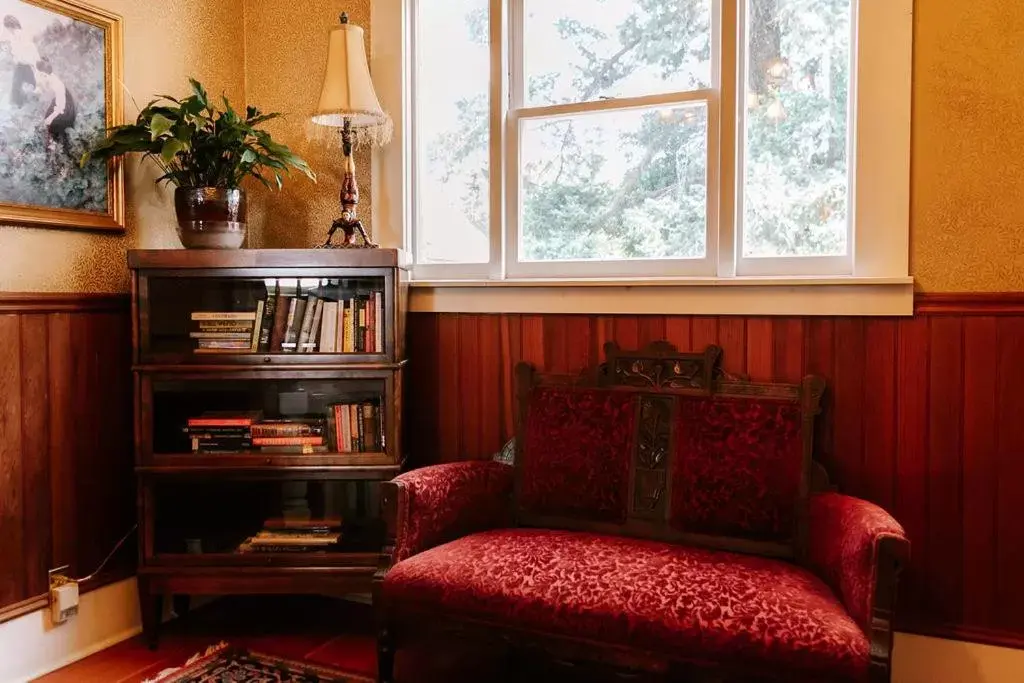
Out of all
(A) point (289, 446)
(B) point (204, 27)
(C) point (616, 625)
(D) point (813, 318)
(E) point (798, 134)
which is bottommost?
(C) point (616, 625)

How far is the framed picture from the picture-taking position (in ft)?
7.48

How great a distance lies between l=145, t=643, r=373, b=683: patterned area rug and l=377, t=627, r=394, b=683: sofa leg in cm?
22

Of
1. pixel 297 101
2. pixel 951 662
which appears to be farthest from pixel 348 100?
pixel 951 662

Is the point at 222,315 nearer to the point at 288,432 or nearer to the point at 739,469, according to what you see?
the point at 288,432

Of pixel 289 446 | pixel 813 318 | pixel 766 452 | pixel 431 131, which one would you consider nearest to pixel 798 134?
pixel 813 318

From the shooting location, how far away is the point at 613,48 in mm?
2635

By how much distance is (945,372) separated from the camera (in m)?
2.20

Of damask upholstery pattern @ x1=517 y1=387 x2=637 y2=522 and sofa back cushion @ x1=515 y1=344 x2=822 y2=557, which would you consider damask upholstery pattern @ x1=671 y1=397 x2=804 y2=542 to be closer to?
sofa back cushion @ x1=515 y1=344 x2=822 y2=557

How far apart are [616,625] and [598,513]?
57 cm

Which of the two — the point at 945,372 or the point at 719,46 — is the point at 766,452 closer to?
the point at 945,372

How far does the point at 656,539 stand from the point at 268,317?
144 cm

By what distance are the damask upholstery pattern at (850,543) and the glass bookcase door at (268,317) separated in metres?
1.40

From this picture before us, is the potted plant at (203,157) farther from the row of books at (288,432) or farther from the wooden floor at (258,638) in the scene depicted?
the wooden floor at (258,638)

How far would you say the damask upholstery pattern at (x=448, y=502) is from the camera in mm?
2170
